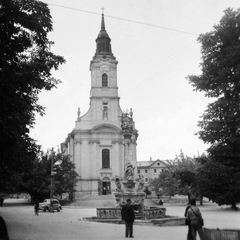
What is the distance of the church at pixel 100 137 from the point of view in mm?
57281

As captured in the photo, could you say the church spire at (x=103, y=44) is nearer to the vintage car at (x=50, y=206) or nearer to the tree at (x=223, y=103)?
the vintage car at (x=50, y=206)

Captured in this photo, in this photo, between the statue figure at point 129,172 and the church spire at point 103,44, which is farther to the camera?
the church spire at point 103,44

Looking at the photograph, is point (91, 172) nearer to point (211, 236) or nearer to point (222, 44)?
point (222, 44)

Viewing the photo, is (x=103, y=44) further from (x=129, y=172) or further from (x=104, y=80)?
(x=129, y=172)

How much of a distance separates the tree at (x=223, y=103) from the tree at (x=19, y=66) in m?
7.27

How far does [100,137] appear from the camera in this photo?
194ft

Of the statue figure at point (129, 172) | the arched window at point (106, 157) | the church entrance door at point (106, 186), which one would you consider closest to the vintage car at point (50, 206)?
the statue figure at point (129, 172)

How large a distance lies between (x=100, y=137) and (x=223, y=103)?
41453 millimetres

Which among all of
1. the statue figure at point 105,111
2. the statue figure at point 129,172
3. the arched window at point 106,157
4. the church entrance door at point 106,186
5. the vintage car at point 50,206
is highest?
the statue figure at point 105,111

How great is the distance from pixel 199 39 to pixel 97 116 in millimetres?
41820

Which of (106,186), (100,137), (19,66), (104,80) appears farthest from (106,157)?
(19,66)

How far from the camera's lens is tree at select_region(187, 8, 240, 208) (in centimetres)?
1744

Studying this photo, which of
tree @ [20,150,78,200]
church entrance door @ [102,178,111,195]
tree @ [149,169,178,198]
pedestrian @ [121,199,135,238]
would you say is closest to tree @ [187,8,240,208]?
pedestrian @ [121,199,135,238]

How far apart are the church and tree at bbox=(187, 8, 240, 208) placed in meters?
38.0
